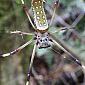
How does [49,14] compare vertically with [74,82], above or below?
above

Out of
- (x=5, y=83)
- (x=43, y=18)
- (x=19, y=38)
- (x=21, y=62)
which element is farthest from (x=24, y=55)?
(x=43, y=18)

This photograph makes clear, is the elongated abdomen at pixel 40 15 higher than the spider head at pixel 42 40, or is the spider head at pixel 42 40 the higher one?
the elongated abdomen at pixel 40 15

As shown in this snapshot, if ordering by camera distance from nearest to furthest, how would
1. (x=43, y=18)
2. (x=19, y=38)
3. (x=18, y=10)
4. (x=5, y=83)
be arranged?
(x=43, y=18)
(x=19, y=38)
(x=18, y=10)
(x=5, y=83)

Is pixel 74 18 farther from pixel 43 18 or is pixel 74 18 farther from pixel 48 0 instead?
pixel 43 18

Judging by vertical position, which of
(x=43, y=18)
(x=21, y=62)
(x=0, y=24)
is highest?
(x=43, y=18)

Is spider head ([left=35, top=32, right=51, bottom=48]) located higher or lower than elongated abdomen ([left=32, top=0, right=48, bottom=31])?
lower

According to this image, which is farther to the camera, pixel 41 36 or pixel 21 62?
pixel 21 62

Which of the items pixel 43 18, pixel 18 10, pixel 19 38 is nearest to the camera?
pixel 43 18

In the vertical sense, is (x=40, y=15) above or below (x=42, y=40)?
above
